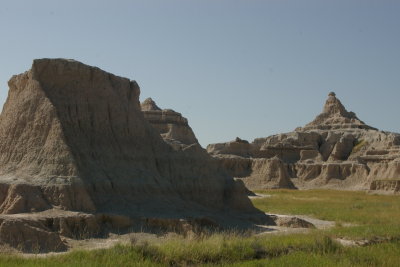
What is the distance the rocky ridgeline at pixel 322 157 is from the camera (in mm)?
70644

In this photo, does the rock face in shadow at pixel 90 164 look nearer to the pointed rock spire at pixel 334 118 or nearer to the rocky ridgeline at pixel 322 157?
the rocky ridgeline at pixel 322 157

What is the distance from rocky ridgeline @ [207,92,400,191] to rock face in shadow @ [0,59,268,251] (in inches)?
1377

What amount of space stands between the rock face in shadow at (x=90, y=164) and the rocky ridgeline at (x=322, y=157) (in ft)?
115

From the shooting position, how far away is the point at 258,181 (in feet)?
235

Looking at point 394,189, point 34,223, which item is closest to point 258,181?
point 394,189

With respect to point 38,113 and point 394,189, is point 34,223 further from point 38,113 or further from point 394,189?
point 394,189

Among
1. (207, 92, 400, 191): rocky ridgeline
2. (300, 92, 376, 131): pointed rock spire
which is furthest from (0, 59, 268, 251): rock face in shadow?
(300, 92, 376, 131): pointed rock spire

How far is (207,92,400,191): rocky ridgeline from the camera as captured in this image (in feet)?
232

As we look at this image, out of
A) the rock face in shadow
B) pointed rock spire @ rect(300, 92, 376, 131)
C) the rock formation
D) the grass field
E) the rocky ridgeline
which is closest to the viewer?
the grass field

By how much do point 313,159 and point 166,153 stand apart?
204 feet

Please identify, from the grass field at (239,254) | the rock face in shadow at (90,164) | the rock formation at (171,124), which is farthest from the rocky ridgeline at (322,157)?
the grass field at (239,254)

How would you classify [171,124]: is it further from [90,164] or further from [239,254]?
[239,254]

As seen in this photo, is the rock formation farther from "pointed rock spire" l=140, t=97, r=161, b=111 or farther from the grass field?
the grass field

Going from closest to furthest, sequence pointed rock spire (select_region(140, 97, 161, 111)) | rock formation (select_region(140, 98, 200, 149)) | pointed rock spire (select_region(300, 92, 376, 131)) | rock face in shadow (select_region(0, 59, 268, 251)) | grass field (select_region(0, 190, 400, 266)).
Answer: grass field (select_region(0, 190, 400, 266)) < rock face in shadow (select_region(0, 59, 268, 251)) < rock formation (select_region(140, 98, 200, 149)) < pointed rock spire (select_region(140, 97, 161, 111)) < pointed rock spire (select_region(300, 92, 376, 131))
